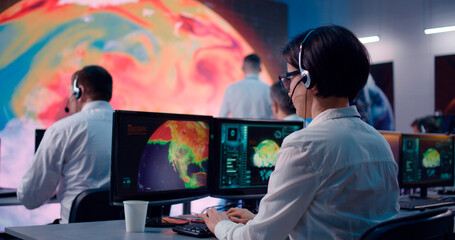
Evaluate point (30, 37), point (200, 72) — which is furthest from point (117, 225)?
point (200, 72)

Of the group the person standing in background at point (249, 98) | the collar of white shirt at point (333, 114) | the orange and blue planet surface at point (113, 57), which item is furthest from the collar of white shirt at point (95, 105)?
the person standing in background at point (249, 98)

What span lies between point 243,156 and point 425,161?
5.25 feet

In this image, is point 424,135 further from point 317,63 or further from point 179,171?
point 317,63

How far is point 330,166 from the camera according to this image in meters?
1.20

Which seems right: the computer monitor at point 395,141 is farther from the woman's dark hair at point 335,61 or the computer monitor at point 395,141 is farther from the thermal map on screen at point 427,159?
the woman's dark hair at point 335,61

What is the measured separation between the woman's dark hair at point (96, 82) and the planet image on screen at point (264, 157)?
908mm

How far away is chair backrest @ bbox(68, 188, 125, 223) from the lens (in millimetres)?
2035

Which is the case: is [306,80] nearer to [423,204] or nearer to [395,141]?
[423,204]

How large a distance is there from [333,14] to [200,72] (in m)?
2.31

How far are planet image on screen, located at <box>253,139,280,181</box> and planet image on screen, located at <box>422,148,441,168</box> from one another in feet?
4.57

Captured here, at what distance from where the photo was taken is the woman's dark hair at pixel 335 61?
1.29 m

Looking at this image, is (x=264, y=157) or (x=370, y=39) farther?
(x=370, y=39)

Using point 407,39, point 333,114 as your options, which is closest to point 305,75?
point 333,114

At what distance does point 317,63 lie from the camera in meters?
1.30
